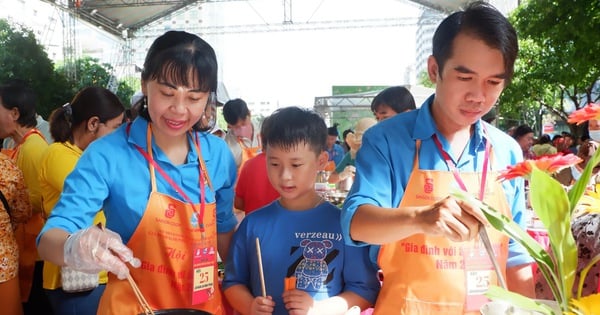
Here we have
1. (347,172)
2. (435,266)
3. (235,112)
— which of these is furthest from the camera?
(235,112)

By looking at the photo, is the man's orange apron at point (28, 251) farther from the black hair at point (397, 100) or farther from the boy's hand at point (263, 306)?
the black hair at point (397, 100)

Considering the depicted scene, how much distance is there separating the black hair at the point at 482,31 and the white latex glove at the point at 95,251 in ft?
2.57

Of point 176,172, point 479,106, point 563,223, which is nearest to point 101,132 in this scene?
point 176,172

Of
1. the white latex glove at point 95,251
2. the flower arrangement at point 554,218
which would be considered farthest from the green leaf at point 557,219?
the white latex glove at point 95,251

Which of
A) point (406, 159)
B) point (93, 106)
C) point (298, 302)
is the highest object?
point (93, 106)

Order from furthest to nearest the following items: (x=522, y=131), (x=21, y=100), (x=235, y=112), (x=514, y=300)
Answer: (x=522, y=131)
(x=235, y=112)
(x=21, y=100)
(x=514, y=300)

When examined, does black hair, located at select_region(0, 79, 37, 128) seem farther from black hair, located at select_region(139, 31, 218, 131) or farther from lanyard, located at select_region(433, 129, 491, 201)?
lanyard, located at select_region(433, 129, 491, 201)

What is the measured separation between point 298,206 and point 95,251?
63cm

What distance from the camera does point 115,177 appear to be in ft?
4.41

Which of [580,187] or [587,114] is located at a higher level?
[587,114]

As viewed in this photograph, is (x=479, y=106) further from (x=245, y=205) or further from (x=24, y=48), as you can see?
(x=24, y=48)

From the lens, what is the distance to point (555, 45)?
27.4ft

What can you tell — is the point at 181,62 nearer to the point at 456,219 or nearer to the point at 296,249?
the point at 296,249

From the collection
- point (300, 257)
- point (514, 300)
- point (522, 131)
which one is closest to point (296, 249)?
point (300, 257)
